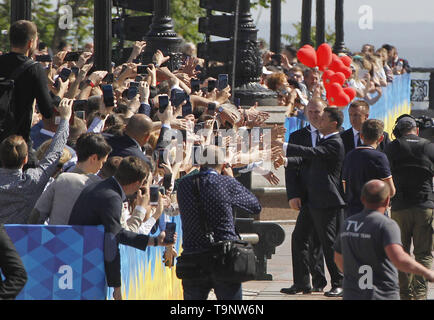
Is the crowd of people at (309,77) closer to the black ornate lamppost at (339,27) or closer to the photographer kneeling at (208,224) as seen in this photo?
the black ornate lamppost at (339,27)

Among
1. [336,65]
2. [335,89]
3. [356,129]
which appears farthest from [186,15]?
[356,129]

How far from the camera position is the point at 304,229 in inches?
479

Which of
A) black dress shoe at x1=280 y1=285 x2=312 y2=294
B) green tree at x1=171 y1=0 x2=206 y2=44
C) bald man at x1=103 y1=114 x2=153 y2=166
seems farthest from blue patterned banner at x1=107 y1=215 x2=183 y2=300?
green tree at x1=171 y1=0 x2=206 y2=44

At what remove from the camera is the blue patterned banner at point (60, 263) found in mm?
8031

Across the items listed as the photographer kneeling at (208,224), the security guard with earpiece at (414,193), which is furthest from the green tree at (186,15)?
the photographer kneeling at (208,224)

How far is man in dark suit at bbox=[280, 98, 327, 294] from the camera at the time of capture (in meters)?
12.0

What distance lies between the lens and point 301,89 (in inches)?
736

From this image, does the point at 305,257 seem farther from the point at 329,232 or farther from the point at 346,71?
the point at 346,71

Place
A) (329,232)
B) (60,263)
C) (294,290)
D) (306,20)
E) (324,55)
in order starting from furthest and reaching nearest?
(306,20) → (324,55) → (294,290) → (329,232) → (60,263)

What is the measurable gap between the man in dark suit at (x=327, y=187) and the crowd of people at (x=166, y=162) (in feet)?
0.04

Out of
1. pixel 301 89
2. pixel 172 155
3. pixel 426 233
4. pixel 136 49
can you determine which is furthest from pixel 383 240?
pixel 301 89

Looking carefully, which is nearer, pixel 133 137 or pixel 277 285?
pixel 133 137

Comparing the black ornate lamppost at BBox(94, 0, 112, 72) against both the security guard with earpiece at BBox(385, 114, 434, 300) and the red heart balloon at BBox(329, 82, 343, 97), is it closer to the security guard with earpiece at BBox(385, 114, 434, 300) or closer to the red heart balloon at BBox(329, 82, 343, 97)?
the security guard with earpiece at BBox(385, 114, 434, 300)

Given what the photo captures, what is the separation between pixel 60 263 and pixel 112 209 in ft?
1.81
